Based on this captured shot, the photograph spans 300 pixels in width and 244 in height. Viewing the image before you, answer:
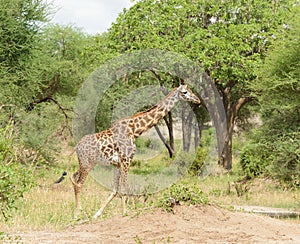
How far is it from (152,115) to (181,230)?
4.03 m

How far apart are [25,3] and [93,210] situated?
8782 millimetres

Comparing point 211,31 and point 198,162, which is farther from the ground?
point 211,31

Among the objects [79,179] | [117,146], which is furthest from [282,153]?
[79,179]

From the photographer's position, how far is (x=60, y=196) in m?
15.1

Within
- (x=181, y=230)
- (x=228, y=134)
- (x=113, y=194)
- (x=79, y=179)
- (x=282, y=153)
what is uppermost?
(x=228, y=134)

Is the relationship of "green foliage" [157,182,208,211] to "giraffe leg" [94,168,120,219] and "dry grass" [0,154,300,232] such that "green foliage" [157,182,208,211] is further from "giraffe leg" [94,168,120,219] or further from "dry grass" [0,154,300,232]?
"giraffe leg" [94,168,120,219]

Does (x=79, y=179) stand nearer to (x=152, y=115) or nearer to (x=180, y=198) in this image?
(x=152, y=115)

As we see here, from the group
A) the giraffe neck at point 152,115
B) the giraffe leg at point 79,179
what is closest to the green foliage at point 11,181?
the giraffe leg at point 79,179

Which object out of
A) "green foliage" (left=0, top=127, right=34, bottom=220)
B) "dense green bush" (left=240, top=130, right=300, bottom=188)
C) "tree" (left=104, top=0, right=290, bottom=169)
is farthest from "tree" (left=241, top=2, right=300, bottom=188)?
"green foliage" (left=0, top=127, right=34, bottom=220)

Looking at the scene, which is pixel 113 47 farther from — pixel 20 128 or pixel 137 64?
pixel 20 128

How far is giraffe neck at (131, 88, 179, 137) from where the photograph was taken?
41.0 ft

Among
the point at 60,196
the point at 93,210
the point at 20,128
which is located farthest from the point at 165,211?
the point at 20,128

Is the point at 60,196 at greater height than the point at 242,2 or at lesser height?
lesser

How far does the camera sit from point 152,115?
12680 millimetres
